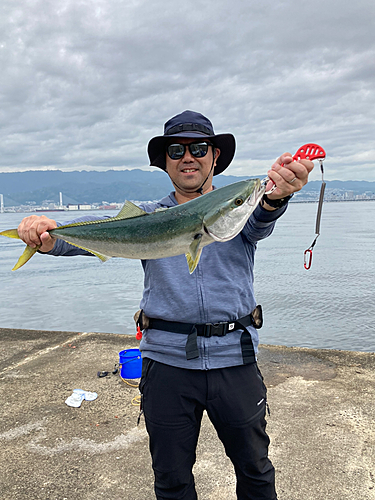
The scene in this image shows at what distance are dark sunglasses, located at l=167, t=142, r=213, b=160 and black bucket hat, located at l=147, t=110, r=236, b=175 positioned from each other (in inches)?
2.3

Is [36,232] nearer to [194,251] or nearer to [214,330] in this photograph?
[194,251]

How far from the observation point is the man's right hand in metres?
2.57

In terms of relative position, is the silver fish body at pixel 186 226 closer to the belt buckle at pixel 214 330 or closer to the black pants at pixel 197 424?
the belt buckle at pixel 214 330

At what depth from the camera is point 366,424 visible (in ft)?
14.7

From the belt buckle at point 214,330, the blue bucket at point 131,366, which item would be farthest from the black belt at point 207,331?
the blue bucket at point 131,366

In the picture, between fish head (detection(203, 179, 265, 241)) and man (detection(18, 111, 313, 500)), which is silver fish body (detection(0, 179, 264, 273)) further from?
man (detection(18, 111, 313, 500))

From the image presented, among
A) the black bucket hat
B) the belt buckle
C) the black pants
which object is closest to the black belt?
the belt buckle

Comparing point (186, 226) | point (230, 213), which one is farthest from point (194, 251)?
point (230, 213)

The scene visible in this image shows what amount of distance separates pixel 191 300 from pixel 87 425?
9.27 feet

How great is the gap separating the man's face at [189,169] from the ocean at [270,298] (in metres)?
9.84

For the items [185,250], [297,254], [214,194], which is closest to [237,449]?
[185,250]

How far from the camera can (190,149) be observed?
9.64 ft

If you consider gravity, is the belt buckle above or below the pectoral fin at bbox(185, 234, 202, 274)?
below

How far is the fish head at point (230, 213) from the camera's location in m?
2.09
